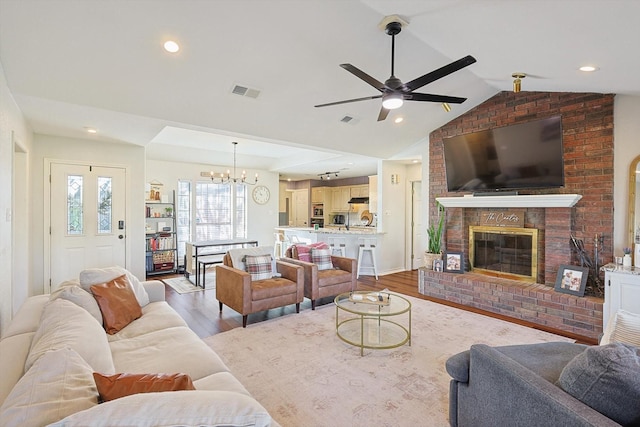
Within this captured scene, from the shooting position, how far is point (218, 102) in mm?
3695

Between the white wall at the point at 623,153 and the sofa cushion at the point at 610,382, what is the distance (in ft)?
10.7

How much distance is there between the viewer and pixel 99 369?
1502 millimetres

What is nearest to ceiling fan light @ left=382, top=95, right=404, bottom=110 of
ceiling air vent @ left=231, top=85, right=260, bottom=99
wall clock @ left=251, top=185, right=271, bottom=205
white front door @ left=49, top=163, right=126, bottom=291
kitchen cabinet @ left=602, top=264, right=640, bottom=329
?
ceiling air vent @ left=231, top=85, right=260, bottom=99

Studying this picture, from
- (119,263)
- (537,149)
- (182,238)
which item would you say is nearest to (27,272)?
(119,263)

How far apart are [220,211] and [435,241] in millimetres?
5544

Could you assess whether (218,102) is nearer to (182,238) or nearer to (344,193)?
(182,238)

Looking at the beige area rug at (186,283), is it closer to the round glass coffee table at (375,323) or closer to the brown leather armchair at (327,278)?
the brown leather armchair at (327,278)

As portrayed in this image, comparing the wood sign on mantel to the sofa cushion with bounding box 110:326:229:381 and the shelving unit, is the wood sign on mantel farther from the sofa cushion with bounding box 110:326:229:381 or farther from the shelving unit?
the shelving unit

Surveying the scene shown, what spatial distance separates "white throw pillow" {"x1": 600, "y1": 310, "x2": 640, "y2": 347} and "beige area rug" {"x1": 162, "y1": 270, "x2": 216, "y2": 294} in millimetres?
5235

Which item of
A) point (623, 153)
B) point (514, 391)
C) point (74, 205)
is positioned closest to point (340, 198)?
point (74, 205)

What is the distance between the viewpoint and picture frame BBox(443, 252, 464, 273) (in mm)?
4988

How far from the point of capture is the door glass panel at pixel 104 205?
5152mm

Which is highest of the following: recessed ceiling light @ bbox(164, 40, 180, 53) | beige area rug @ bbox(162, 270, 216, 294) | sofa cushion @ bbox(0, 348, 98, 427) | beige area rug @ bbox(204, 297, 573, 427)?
recessed ceiling light @ bbox(164, 40, 180, 53)

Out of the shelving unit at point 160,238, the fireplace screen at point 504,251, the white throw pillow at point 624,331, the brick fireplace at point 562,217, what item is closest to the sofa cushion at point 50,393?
the white throw pillow at point 624,331
